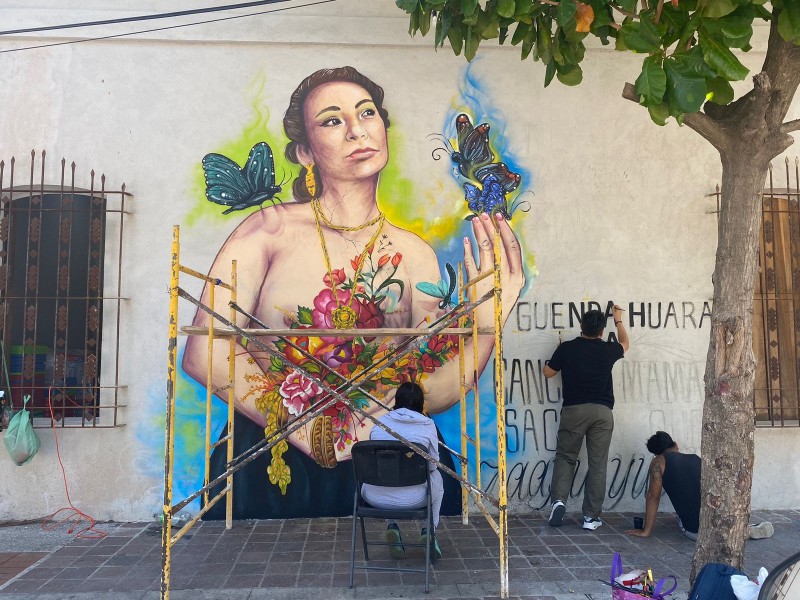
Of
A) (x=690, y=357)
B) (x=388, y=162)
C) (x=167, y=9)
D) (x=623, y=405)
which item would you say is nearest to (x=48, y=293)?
(x=167, y=9)

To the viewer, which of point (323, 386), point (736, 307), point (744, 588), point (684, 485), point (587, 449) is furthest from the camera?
point (587, 449)

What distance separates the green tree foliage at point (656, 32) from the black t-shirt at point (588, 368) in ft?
7.67

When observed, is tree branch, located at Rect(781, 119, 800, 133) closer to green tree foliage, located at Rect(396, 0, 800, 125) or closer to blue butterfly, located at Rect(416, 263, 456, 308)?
green tree foliage, located at Rect(396, 0, 800, 125)

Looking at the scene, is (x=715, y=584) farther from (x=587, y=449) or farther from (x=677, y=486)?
(x=587, y=449)

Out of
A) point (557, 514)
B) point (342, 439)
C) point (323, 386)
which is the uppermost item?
point (323, 386)

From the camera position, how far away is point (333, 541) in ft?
15.8

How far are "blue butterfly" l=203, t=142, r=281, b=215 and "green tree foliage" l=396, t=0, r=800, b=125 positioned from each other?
219cm

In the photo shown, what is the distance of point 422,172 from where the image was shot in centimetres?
572

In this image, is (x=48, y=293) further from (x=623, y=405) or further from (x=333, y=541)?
(x=623, y=405)

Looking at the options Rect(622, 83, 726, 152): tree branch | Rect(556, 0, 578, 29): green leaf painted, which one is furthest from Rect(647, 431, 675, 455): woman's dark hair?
Rect(556, 0, 578, 29): green leaf painted

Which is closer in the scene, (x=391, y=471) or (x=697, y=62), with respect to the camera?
(x=697, y=62)

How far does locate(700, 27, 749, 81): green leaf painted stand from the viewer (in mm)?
3168

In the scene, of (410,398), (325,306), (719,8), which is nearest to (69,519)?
(325,306)

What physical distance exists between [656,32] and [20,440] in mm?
5605
